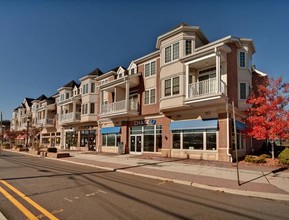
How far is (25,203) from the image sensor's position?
6.61 metres

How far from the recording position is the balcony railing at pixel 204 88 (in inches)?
677

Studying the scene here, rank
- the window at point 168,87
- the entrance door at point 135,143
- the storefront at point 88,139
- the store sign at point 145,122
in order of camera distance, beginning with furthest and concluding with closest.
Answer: the storefront at point 88,139 → the entrance door at point 135,143 → the store sign at point 145,122 → the window at point 168,87

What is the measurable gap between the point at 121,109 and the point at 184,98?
8783 millimetres

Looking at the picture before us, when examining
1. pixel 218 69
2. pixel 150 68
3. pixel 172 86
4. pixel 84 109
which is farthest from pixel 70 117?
pixel 218 69

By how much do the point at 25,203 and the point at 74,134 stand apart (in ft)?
105

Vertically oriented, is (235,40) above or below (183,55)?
above

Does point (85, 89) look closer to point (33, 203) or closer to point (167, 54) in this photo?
point (167, 54)

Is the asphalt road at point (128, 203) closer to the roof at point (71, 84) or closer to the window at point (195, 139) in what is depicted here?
Result: the window at point (195, 139)

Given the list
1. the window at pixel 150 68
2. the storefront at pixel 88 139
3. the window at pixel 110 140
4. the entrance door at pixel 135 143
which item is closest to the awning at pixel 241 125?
the window at pixel 150 68

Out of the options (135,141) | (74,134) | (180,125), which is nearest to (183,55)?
(180,125)

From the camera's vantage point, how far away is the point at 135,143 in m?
25.3

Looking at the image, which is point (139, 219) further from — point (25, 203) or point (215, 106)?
point (215, 106)

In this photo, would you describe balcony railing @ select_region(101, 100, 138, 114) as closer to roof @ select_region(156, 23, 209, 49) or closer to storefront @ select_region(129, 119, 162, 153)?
storefront @ select_region(129, 119, 162, 153)

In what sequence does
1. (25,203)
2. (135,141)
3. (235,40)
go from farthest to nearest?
1. (135,141)
2. (235,40)
3. (25,203)
